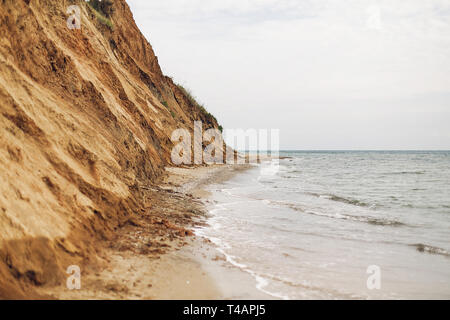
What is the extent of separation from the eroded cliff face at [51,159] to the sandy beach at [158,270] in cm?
23

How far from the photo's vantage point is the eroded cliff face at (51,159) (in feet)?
11.5

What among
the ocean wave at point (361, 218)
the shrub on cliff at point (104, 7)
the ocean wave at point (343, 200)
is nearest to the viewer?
the ocean wave at point (361, 218)

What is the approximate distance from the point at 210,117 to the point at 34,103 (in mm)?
28493

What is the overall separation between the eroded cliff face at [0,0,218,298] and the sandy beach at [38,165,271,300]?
0.23 meters

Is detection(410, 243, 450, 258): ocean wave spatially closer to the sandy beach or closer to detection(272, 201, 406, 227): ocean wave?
detection(272, 201, 406, 227): ocean wave

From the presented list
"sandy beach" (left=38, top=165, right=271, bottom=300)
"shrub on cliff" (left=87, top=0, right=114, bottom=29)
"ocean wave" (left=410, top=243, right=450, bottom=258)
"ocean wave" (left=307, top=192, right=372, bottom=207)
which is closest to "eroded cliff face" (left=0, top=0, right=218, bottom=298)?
"sandy beach" (left=38, top=165, right=271, bottom=300)

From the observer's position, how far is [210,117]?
110ft

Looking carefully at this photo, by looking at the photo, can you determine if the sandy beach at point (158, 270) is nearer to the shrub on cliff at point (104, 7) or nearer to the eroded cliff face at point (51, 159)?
the eroded cliff face at point (51, 159)

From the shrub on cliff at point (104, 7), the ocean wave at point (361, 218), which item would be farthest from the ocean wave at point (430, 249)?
the shrub on cliff at point (104, 7)

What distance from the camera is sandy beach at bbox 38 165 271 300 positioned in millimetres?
3701
